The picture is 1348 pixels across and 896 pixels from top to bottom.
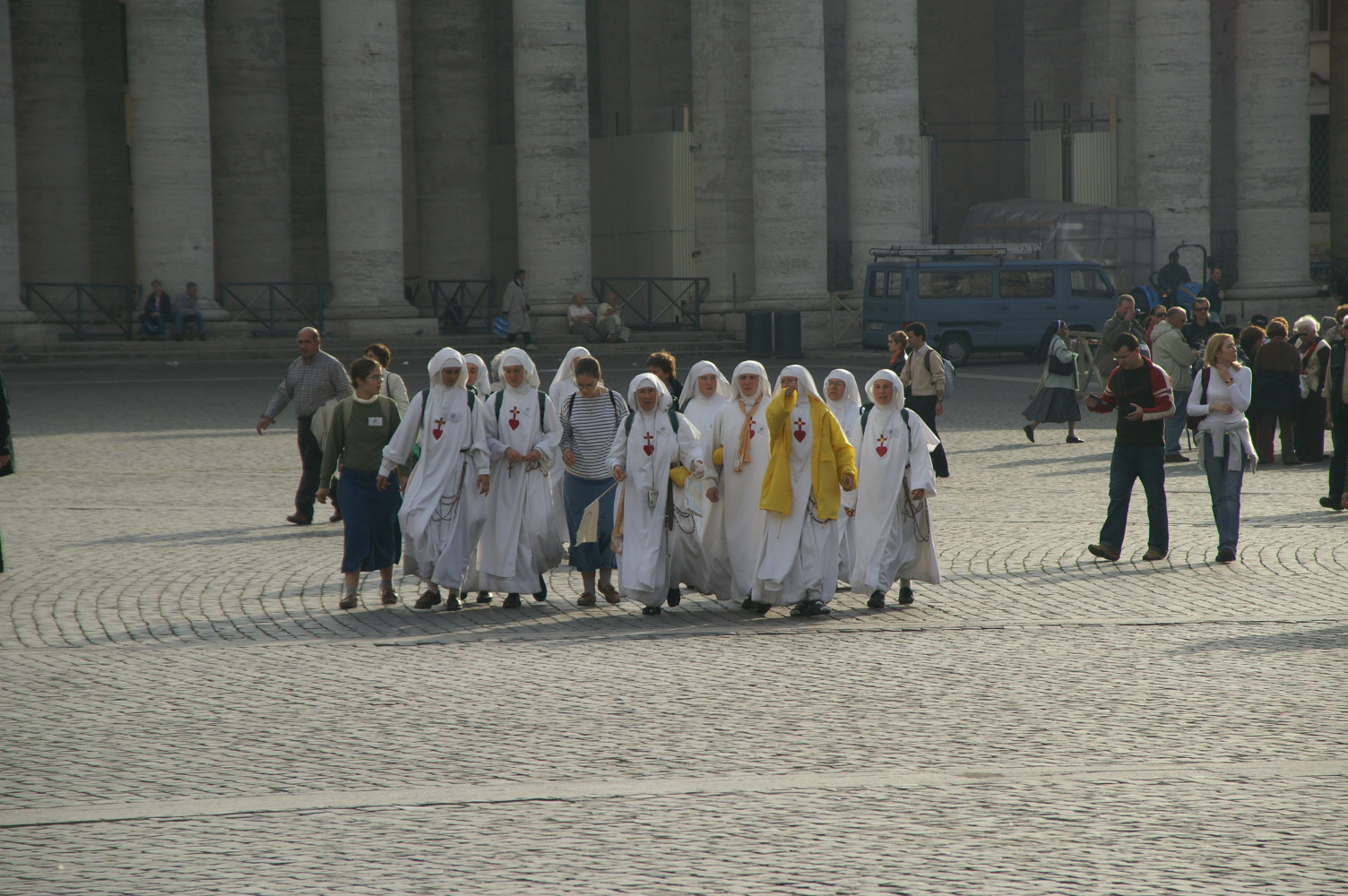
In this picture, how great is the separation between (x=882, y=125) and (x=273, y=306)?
12532 mm

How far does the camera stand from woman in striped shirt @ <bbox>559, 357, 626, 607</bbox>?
10.9 metres

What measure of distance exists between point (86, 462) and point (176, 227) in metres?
14.9

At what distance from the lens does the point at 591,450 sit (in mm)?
10969

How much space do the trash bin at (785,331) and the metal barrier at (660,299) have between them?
144 inches

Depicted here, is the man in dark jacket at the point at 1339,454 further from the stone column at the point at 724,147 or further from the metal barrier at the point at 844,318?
the stone column at the point at 724,147

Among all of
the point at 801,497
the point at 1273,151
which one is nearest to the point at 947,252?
the point at 1273,151

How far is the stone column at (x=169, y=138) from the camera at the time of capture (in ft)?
103

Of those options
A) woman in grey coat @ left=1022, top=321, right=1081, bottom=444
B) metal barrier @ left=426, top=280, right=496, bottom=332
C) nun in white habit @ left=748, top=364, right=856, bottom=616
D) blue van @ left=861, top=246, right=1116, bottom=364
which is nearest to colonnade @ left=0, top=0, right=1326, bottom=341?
metal barrier @ left=426, top=280, right=496, bottom=332

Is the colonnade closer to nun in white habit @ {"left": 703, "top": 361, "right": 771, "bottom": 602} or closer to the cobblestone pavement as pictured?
the cobblestone pavement

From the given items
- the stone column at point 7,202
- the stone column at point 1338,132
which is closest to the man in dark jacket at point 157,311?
the stone column at point 7,202

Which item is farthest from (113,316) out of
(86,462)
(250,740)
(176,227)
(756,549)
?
(250,740)

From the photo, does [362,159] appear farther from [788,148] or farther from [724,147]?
[788,148]

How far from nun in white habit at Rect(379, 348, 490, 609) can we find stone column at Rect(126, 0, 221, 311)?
22.7 meters

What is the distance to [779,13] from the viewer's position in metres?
33.8
